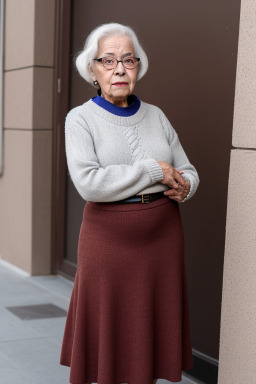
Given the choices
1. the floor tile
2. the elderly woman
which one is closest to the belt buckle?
the elderly woman

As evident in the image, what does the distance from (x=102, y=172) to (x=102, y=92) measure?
475mm

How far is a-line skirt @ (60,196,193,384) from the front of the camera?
321 cm

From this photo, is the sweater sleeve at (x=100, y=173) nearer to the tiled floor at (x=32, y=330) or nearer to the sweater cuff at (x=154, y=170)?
the sweater cuff at (x=154, y=170)

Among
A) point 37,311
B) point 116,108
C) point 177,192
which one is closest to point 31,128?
point 37,311

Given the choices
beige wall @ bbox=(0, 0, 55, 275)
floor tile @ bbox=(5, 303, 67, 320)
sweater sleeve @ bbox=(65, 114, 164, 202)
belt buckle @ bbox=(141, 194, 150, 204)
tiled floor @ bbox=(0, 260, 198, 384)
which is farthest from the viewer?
beige wall @ bbox=(0, 0, 55, 275)

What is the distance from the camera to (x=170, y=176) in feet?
10.4

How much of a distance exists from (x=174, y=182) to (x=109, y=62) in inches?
25.3

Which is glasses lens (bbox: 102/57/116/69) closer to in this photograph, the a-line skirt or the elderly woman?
the elderly woman

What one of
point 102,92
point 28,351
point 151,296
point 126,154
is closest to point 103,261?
point 151,296

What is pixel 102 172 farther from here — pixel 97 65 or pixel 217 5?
pixel 217 5

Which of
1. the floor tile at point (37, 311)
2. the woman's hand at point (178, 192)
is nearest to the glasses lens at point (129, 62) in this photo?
the woman's hand at point (178, 192)

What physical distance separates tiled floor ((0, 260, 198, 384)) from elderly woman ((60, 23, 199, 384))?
3.46 ft

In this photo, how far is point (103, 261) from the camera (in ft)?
10.5

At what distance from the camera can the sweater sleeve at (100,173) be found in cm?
309
